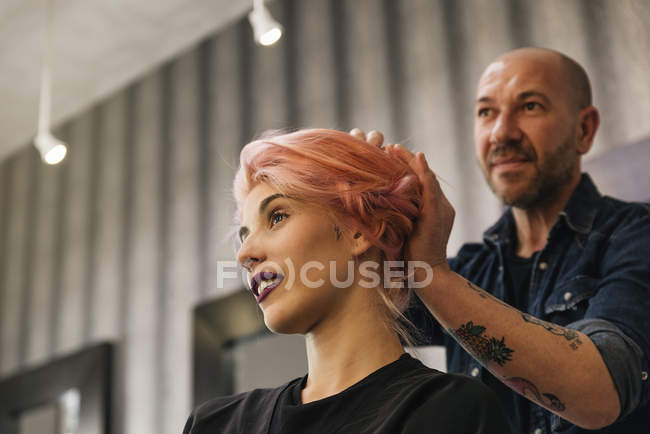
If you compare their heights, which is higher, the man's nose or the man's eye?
the man's eye

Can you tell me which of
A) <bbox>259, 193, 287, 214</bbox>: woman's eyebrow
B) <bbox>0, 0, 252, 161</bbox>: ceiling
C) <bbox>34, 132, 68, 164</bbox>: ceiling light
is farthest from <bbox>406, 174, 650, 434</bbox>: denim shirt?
<bbox>0, 0, 252, 161</bbox>: ceiling

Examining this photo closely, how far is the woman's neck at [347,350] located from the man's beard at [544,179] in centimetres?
63

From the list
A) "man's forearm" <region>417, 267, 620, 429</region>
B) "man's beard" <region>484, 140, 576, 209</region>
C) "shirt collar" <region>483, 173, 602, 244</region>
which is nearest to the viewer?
"man's forearm" <region>417, 267, 620, 429</region>

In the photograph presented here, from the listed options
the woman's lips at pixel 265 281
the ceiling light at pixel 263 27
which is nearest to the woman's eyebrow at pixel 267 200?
the woman's lips at pixel 265 281

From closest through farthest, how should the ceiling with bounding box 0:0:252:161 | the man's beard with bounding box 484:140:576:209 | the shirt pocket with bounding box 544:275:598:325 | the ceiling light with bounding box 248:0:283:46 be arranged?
the shirt pocket with bounding box 544:275:598:325
the man's beard with bounding box 484:140:576:209
the ceiling light with bounding box 248:0:283:46
the ceiling with bounding box 0:0:252:161

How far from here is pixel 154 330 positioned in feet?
13.6

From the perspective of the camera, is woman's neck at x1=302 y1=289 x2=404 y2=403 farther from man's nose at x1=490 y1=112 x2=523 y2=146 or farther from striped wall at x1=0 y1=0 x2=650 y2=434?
striped wall at x1=0 y1=0 x2=650 y2=434

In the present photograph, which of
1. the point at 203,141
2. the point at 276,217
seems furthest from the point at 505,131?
the point at 203,141

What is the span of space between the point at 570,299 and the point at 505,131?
0.46 meters

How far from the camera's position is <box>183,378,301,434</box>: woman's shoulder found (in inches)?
57.4

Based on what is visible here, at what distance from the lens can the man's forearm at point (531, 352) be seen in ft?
4.59

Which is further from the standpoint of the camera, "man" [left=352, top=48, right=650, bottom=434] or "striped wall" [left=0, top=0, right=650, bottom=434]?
"striped wall" [left=0, top=0, right=650, bottom=434]

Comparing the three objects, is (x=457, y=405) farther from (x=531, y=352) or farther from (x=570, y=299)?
(x=570, y=299)

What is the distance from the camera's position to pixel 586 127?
2.07m
